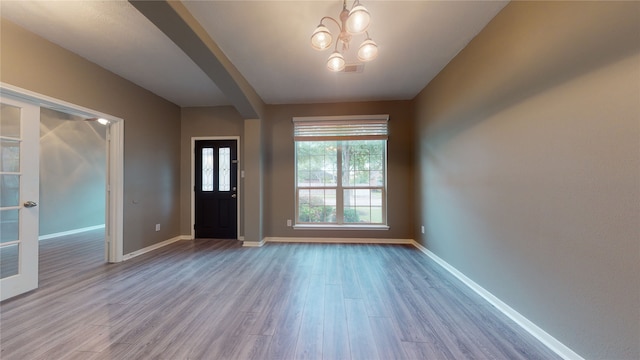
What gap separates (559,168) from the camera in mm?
1464

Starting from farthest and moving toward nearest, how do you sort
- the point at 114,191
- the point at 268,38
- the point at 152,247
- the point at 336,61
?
the point at 152,247, the point at 114,191, the point at 268,38, the point at 336,61

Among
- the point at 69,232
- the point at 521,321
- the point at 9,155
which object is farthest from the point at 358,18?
the point at 69,232

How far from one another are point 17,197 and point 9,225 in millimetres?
279

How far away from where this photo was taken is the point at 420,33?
7.38 feet

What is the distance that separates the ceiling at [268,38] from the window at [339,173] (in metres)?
0.77

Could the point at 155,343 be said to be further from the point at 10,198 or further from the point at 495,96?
the point at 495,96

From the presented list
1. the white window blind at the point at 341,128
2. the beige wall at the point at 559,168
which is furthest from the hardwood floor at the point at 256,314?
the white window blind at the point at 341,128

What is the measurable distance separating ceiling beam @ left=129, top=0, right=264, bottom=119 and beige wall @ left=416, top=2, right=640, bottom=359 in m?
2.73

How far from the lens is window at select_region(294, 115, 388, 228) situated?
4086mm

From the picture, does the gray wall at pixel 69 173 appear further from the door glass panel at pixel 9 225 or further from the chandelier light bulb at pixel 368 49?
the chandelier light bulb at pixel 368 49

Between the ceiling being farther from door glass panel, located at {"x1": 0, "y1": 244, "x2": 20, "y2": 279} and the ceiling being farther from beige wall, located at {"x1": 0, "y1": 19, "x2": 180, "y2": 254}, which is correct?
door glass panel, located at {"x1": 0, "y1": 244, "x2": 20, "y2": 279}

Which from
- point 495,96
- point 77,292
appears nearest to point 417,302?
point 495,96

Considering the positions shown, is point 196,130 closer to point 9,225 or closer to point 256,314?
point 9,225

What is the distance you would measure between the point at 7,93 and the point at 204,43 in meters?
1.94
